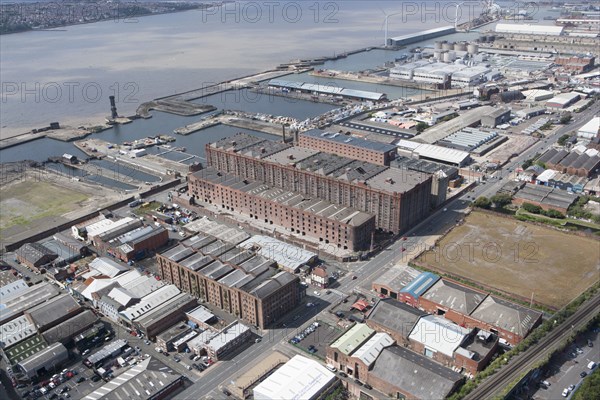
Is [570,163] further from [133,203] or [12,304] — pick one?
[12,304]

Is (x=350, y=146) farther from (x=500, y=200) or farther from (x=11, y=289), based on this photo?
(x=11, y=289)

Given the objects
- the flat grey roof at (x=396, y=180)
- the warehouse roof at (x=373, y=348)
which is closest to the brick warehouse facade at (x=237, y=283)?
the warehouse roof at (x=373, y=348)

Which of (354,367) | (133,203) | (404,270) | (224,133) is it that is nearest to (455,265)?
(404,270)

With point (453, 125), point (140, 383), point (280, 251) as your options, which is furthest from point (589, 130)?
point (140, 383)

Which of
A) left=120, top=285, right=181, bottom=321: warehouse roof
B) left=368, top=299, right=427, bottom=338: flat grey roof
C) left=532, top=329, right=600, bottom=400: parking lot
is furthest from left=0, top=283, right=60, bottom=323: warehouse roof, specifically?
left=532, top=329, right=600, bottom=400: parking lot

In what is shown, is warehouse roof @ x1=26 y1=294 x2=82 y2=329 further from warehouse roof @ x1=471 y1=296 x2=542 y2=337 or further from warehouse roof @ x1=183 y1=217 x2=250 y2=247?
warehouse roof @ x1=471 y1=296 x2=542 y2=337

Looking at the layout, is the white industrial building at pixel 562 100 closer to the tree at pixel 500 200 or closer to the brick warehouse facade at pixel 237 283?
the tree at pixel 500 200
